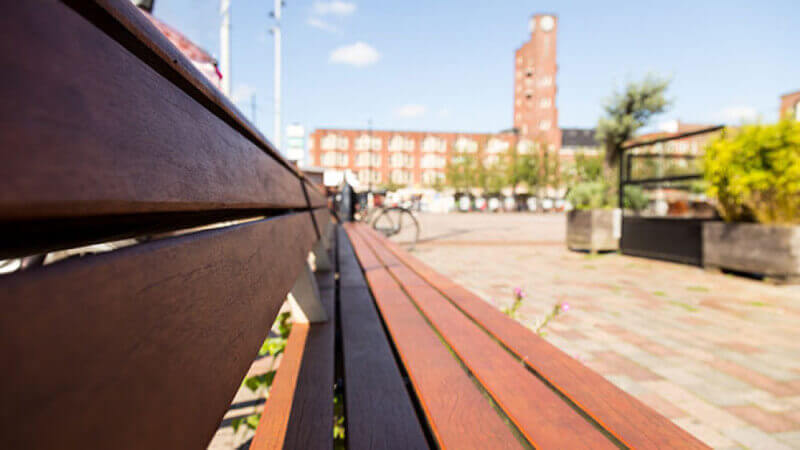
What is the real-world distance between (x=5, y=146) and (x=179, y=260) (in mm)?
239

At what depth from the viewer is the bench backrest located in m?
0.28

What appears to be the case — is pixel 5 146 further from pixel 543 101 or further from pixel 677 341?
pixel 543 101

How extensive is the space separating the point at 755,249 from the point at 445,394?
560cm

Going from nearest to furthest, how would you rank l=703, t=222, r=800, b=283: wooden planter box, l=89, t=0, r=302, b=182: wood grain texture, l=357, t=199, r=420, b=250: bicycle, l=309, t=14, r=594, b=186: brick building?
l=89, t=0, r=302, b=182: wood grain texture < l=703, t=222, r=800, b=283: wooden planter box < l=357, t=199, r=420, b=250: bicycle < l=309, t=14, r=594, b=186: brick building

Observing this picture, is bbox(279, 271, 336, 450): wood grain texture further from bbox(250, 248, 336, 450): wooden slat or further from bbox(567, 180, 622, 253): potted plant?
bbox(567, 180, 622, 253): potted plant

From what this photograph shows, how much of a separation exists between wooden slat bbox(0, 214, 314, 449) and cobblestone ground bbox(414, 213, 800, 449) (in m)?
1.91

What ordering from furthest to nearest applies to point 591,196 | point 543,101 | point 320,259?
point 543,101, point 591,196, point 320,259

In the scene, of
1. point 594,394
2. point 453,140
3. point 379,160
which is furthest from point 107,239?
point 453,140

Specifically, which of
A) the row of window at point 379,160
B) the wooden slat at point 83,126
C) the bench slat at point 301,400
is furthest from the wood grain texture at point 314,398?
the row of window at point 379,160

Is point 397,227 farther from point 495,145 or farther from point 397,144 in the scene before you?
point 495,145

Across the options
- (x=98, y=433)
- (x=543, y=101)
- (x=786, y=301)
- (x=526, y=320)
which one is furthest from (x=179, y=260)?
(x=543, y=101)

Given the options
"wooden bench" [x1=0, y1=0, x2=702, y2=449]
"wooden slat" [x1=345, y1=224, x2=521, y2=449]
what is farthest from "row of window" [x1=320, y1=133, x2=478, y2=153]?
"wooden bench" [x1=0, y1=0, x2=702, y2=449]

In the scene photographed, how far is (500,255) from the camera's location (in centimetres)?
807

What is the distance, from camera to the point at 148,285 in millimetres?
420
